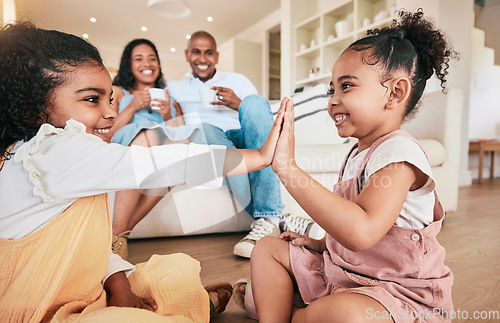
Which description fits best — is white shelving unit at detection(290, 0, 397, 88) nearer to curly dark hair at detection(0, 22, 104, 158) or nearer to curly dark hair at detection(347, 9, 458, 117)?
curly dark hair at detection(347, 9, 458, 117)

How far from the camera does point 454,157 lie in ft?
5.67

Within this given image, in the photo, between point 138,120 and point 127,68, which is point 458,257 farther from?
point 127,68

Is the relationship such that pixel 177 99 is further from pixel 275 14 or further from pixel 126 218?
pixel 275 14

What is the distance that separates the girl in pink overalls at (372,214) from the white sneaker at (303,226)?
1.19ft

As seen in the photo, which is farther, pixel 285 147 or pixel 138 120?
pixel 138 120

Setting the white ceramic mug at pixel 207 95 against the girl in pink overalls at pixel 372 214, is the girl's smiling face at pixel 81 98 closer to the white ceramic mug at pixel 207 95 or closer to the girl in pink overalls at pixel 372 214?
the girl in pink overalls at pixel 372 214

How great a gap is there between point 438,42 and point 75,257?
0.76 m

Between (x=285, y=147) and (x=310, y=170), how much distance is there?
0.89 metres

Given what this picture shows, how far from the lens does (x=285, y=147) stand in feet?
1.75

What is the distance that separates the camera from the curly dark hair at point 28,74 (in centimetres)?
49

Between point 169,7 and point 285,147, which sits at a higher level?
point 169,7

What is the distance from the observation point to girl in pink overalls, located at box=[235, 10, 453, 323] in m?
0.46

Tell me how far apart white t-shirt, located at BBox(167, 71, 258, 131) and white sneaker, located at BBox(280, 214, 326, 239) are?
54 cm

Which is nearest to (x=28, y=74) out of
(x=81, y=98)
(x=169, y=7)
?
(x=81, y=98)
